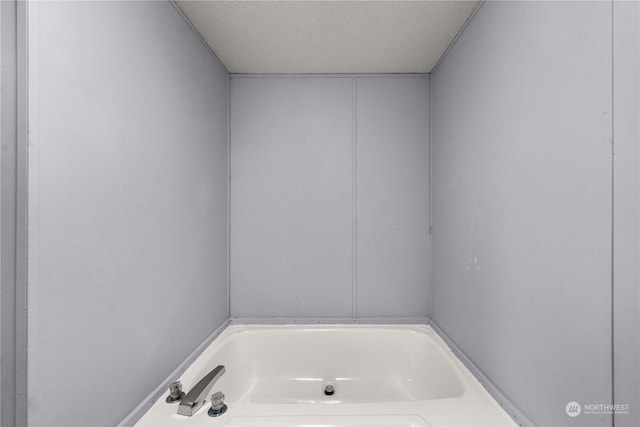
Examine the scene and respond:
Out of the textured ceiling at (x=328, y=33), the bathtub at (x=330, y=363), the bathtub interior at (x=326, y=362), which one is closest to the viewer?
the textured ceiling at (x=328, y=33)

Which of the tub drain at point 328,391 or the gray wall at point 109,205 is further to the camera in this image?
the tub drain at point 328,391

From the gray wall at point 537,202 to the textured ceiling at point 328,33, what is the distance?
0.22 m

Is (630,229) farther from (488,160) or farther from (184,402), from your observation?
(184,402)

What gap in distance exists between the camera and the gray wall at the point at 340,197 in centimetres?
184

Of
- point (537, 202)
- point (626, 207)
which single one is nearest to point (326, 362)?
point (537, 202)

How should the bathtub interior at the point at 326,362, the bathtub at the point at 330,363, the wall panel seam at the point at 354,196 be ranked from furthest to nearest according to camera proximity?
the wall panel seam at the point at 354,196 < the bathtub interior at the point at 326,362 < the bathtub at the point at 330,363

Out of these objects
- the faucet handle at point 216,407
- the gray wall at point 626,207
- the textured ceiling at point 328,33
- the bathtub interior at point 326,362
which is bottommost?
the bathtub interior at point 326,362

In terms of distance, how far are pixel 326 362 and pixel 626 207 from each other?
5.19 ft

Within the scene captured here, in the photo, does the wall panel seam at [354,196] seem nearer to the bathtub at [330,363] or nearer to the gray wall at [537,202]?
the bathtub at [330,363]

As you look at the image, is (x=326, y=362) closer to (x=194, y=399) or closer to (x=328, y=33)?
(x=194, y=399)

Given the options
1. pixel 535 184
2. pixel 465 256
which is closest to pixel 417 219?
pixel 465 256

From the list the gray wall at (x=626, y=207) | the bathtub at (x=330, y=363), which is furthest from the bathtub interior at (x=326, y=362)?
the gray wall at (x=626, y=207)

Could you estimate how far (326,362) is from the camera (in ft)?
5.81

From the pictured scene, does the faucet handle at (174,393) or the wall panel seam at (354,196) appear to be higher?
the wall panel seam at (354,196)
